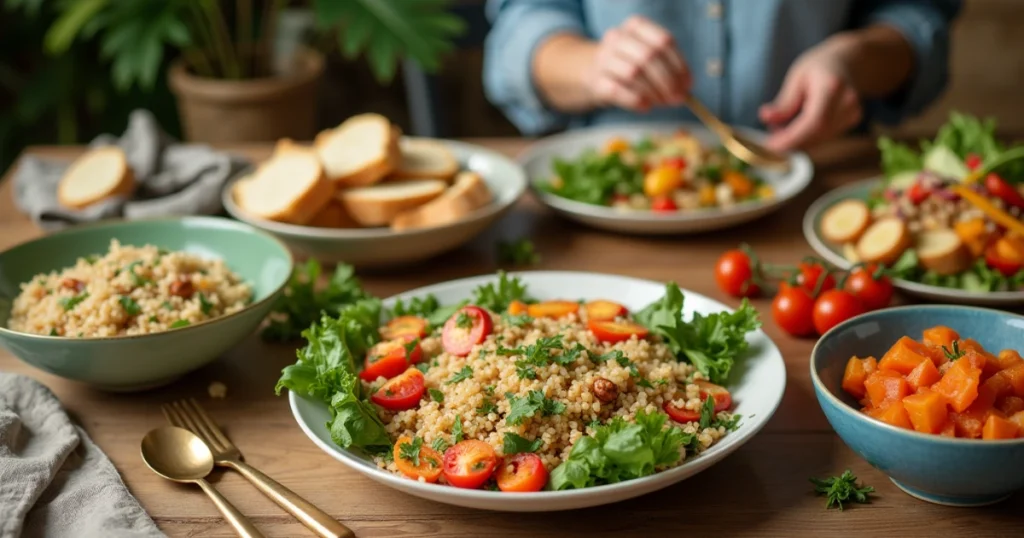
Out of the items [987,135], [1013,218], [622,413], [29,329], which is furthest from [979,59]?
[29,329]

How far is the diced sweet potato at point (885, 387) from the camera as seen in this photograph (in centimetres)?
130

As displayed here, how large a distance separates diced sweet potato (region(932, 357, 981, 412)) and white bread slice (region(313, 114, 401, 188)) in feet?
4.59

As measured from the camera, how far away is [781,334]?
1.86 metres

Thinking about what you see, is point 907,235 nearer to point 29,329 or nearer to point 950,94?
point 29,329

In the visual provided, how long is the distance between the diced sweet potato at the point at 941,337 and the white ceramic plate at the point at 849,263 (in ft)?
1.53

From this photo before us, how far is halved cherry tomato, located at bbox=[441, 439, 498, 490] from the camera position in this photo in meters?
1.28

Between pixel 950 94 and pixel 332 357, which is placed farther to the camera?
pixel 950 94

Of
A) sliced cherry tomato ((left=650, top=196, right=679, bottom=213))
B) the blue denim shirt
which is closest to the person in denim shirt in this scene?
the blue denim shirt

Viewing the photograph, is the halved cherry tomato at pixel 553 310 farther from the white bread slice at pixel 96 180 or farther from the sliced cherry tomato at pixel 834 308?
the white bread slice at pixel 96 180

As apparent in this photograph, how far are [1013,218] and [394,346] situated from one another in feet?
4.32

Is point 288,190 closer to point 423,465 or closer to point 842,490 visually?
point 423,465

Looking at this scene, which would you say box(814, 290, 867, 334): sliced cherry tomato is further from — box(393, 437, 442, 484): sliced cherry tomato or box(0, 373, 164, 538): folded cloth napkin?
box(0, 373, 164, 538): folded cloth napkin

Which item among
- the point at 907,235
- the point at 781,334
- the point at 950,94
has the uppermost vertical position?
the point at 907,235

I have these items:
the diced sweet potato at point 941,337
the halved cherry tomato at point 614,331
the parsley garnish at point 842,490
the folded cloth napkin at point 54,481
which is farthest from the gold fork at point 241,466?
the diced sweet potato at point 941,337
